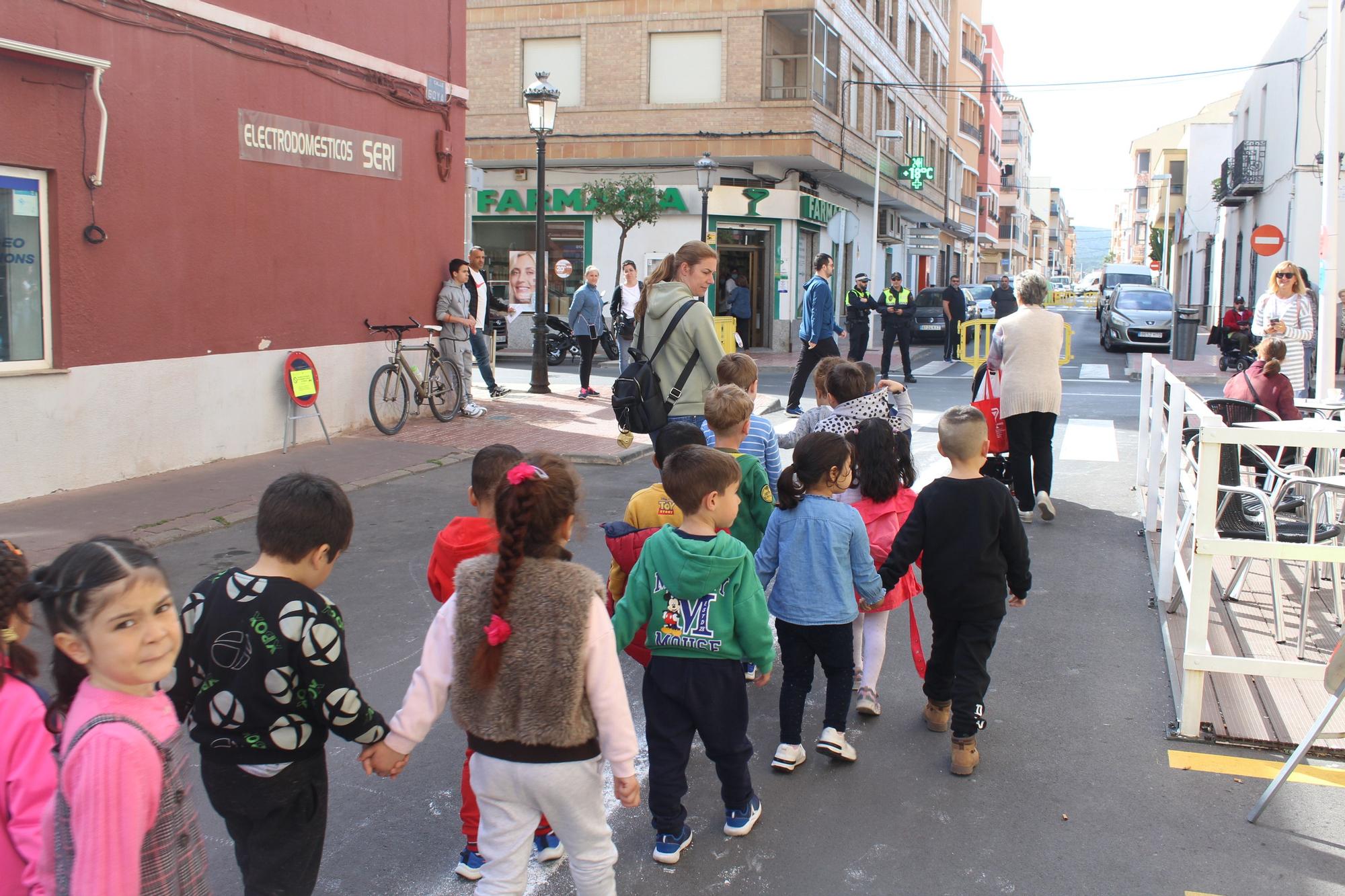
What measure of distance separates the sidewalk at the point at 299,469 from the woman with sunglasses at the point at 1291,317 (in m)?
6.03

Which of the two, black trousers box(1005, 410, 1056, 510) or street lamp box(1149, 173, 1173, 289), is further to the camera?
street lamp box(1149, 173, 1173, 289)

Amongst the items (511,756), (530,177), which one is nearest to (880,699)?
(511,756)

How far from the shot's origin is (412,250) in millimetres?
12969

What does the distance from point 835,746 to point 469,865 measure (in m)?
1.46

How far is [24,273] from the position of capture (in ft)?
27.7

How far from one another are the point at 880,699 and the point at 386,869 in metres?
2.36

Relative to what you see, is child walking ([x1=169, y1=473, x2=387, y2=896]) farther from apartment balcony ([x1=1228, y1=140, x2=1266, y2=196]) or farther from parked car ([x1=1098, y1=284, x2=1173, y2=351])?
apartment balcony ([x1=1228, y1=140, x2=1266, y2=196])

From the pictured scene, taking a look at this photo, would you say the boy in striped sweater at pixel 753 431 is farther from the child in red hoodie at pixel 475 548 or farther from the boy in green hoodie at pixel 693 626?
the child in red hoodie at pixel 475 548

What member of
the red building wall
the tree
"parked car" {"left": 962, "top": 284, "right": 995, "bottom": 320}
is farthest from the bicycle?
"parked car" {"left": 962, "top": 284, "right": 995, "bottom": 320}

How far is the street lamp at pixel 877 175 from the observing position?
98.5 feet

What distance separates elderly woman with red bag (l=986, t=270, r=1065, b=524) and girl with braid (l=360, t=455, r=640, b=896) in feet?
19.2

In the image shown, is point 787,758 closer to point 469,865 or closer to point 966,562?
point 966,562

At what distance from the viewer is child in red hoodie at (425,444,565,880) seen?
3.42m

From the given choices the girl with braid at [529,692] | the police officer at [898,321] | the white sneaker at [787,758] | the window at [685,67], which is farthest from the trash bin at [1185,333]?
the girl with braid at [529,692]
